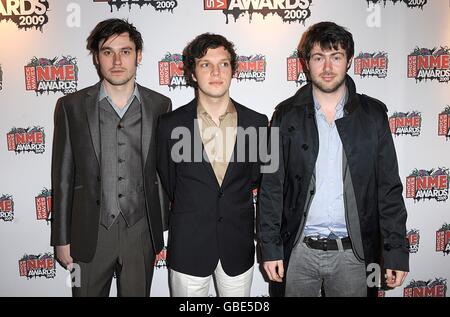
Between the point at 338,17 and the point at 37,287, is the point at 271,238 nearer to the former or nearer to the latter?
the point at 338,17

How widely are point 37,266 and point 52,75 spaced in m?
1.46

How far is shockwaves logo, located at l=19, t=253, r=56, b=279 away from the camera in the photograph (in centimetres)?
311

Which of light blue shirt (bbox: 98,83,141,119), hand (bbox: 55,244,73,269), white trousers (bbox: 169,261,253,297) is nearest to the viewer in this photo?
white trousers (bbox: 169,261,253,297)

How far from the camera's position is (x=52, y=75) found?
2.91 m

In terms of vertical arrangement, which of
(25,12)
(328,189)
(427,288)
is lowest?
(427,288)

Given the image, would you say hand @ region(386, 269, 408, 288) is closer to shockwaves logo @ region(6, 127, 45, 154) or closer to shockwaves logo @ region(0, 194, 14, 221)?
shockwaves logo @ region(6, 127, 45, 154)

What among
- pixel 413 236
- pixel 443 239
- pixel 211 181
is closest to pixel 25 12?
pixel 211 181

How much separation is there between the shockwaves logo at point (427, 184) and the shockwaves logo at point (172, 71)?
188 cm

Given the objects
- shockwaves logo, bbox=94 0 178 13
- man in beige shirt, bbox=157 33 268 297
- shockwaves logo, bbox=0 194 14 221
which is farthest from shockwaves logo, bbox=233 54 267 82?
shockwaves logo, bbox=0 194 14 221

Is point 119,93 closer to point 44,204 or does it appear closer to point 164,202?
point 164,202

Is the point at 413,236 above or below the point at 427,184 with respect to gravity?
below

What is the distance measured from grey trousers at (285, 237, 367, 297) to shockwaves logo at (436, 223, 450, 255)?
1231 millimetres
